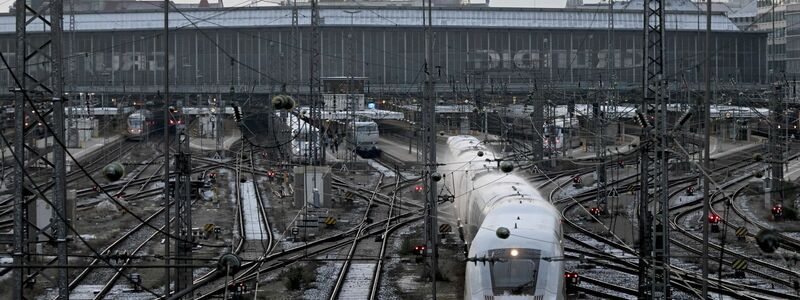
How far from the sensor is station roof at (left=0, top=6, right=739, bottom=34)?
74.7 metres

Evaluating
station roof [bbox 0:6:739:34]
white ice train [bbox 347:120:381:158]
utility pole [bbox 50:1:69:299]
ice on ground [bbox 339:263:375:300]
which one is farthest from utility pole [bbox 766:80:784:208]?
station roof [bbox 0:6:739:34]

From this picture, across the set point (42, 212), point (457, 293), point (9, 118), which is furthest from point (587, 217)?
point (9, 118)

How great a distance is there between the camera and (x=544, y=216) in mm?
18562

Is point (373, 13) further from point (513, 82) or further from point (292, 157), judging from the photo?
point (292, 157)

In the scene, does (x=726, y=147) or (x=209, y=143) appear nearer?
(x=726, y=147)

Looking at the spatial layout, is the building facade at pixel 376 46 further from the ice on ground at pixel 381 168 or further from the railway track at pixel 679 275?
the railway track at pixel 679 275

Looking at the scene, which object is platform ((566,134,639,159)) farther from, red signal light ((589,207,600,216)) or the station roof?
the station roof

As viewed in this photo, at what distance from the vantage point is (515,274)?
15.4 meters

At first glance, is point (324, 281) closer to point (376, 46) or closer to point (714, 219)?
point (714, 219)

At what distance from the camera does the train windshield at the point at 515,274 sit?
1526 cm

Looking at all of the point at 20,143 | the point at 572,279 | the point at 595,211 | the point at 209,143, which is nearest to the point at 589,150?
the point at 209,143

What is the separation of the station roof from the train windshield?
58582 mm

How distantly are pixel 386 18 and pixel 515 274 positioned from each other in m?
61.6

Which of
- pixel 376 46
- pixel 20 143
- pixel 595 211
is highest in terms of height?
pixel 376 46
